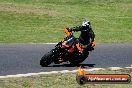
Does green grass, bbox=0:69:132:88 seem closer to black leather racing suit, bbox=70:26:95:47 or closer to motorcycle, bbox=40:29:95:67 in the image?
motorcycle, bbox=40:29:95:67

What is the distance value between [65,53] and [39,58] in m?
1.97

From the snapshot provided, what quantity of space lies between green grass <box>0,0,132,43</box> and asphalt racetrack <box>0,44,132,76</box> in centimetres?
275

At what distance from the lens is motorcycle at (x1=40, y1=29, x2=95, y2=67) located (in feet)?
55.0

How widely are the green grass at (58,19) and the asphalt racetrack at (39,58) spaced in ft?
9.01

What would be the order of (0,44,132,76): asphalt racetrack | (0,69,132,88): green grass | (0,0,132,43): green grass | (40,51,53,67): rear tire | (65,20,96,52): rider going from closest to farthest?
(0,69,132,88): green grass, (0,44,132,76): asphalt racetrack, (40,51,53,67): rear tire, (65,20,96,52): rider, (0,0,132,43): green grass

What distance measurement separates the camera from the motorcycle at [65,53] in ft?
55.0

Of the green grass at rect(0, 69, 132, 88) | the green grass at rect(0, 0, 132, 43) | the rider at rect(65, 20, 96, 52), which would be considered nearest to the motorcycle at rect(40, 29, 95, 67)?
the rider at rect(65, 20, 96, 52)

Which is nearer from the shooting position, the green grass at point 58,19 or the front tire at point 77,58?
the front tire at point 77,58

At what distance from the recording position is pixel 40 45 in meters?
22.4

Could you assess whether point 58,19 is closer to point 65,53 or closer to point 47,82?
point 65,53

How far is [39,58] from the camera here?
1853 centimetres

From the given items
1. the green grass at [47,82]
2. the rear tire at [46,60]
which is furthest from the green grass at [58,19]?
the green grass at [47,82]

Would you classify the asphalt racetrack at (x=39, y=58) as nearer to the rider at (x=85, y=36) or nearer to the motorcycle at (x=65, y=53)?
the motorcycle at (x=65, y=53)

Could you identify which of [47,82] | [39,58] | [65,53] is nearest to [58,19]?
[39,58]
